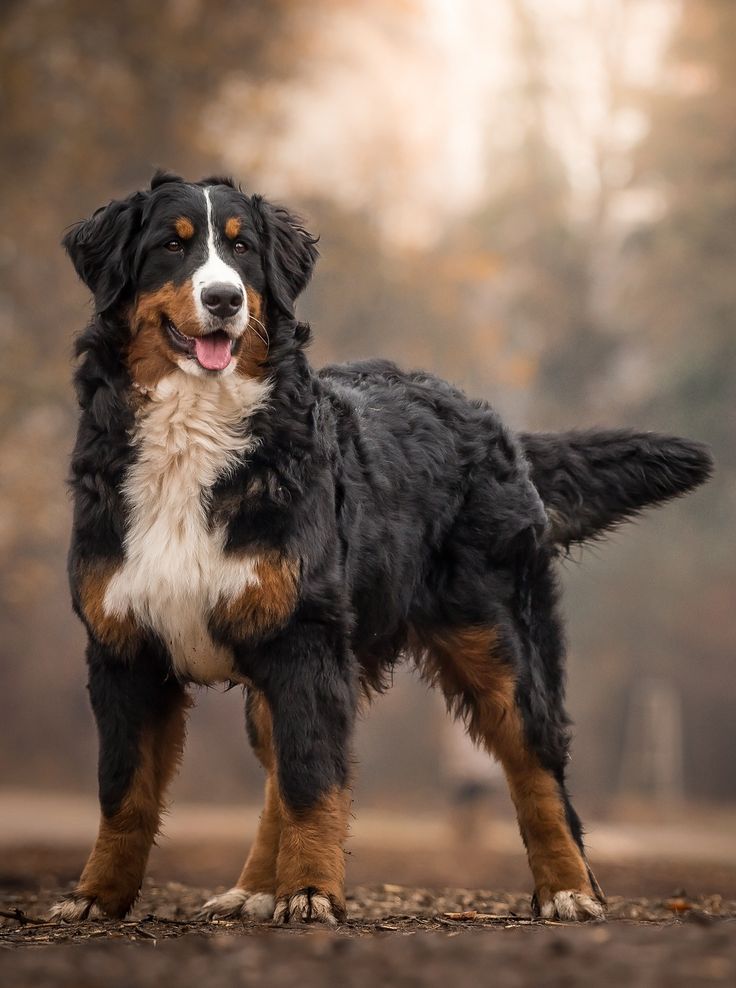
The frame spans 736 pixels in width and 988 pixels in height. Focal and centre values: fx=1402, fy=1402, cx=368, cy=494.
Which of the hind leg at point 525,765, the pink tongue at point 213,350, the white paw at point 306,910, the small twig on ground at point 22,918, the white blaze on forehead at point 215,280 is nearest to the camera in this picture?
the white paw at point 306,910

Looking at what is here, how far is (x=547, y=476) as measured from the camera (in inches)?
255

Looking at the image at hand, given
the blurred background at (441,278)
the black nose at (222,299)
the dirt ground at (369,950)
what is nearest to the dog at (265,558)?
the black nose at (222,299)

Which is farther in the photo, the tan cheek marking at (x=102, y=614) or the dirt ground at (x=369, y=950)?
the tan cheek marking at (x=102, y=614)

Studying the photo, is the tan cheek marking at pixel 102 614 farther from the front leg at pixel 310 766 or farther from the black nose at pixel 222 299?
the black nose at pixel 222 299

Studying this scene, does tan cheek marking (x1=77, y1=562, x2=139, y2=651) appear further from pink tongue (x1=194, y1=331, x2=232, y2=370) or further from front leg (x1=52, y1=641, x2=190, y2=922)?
pink tongue (x1=194, y1=331, x2=232, y2=370)

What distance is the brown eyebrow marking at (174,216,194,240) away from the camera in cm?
515

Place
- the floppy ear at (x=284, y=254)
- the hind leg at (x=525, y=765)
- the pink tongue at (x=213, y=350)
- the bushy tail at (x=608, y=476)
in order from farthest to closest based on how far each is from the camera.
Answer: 1. the bushy tail at (x=608, y=476)
2. the hind leg at (x=525, y=765)
3. the floppy ear at (x=284, y=254)
4. the pink tongue at (x=213, y=350)

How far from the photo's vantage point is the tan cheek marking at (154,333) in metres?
5.04

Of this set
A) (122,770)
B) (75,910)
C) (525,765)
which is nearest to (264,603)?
(122,770)

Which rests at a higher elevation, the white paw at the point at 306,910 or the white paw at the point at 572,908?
the white paw at the point at 572,908

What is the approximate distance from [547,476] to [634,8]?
19538 millimetres

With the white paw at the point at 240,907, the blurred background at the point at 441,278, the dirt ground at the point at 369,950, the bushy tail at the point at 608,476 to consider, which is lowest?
the dirt ground at the point at 369,950

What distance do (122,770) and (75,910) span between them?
513mm

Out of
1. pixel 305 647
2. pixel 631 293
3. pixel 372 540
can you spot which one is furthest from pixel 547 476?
pixel 631 293
